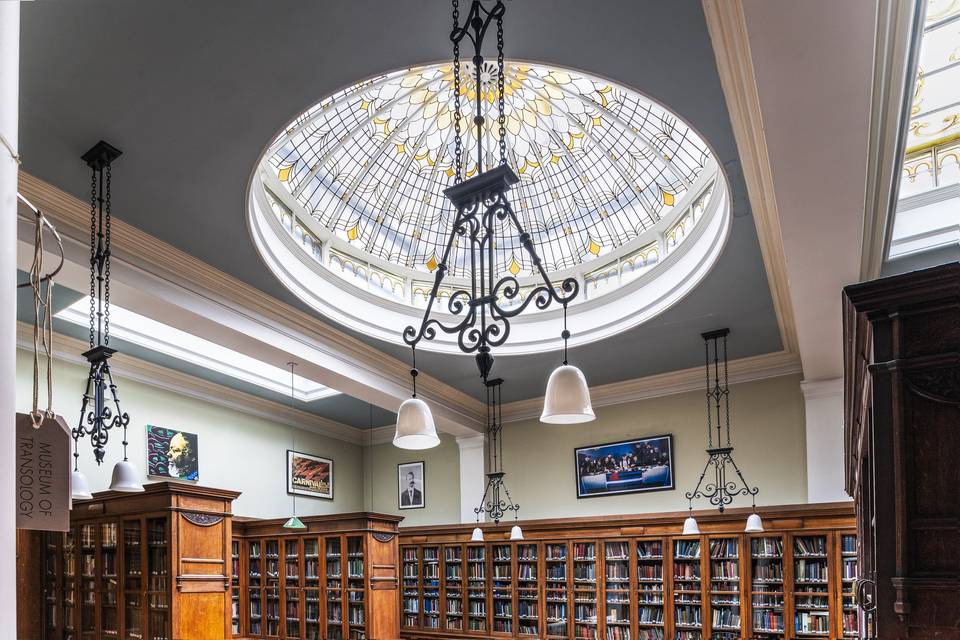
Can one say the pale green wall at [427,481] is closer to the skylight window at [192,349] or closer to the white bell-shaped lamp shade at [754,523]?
the skylight window at [192,349]

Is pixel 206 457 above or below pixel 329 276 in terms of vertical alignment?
below

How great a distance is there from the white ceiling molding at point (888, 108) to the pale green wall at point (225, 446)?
8320mm

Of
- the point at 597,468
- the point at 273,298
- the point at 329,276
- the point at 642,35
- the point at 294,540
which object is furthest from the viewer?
the point at 597,468

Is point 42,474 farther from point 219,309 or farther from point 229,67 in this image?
point 219,309

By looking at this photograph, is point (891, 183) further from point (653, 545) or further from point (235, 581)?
point (235, 581)

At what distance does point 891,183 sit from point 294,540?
8.64 meters

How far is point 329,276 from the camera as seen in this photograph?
8.46 metres

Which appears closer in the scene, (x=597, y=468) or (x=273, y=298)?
(x=273, y=298)

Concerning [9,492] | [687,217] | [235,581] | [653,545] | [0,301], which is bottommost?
[235,581]

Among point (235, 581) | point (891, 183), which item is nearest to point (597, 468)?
point (235, 581)

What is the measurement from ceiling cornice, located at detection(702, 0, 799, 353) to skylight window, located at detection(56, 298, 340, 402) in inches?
225

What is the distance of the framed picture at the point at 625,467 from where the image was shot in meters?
10.8

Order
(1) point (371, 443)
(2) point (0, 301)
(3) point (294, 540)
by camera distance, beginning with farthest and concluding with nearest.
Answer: (1) point (371, 443)
(3) point (294, 540)
(2) point (0, 301)

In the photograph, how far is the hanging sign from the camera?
5.03 feet
